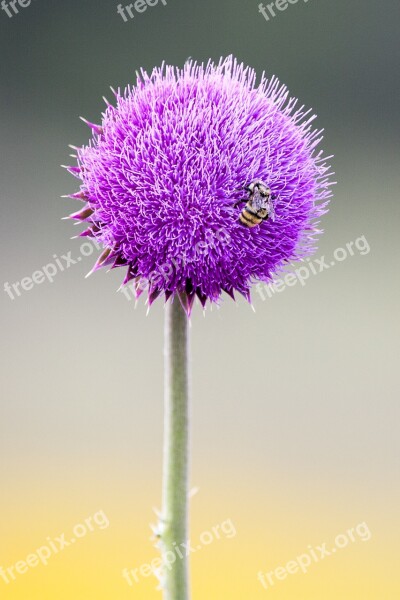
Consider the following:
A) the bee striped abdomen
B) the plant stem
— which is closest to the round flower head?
the bee striped abdomen

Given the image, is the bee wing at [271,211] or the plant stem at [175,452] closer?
the bee wing at [271,211]

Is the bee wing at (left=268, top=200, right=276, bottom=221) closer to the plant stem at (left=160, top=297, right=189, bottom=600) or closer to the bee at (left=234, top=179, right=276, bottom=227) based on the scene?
the bee at (left=234, top=179, right=276, bottom=227)

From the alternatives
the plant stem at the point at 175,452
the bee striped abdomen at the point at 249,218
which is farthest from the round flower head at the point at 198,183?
the plant stem at the point at 175,452

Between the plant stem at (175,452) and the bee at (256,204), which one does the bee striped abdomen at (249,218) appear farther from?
the plant stem at (175,452)

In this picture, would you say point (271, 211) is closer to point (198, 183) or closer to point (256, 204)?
point (256, 204)

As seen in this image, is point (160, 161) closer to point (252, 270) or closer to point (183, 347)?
point (252, 270)

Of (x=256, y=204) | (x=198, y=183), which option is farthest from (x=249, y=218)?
(x=198, y=183)
